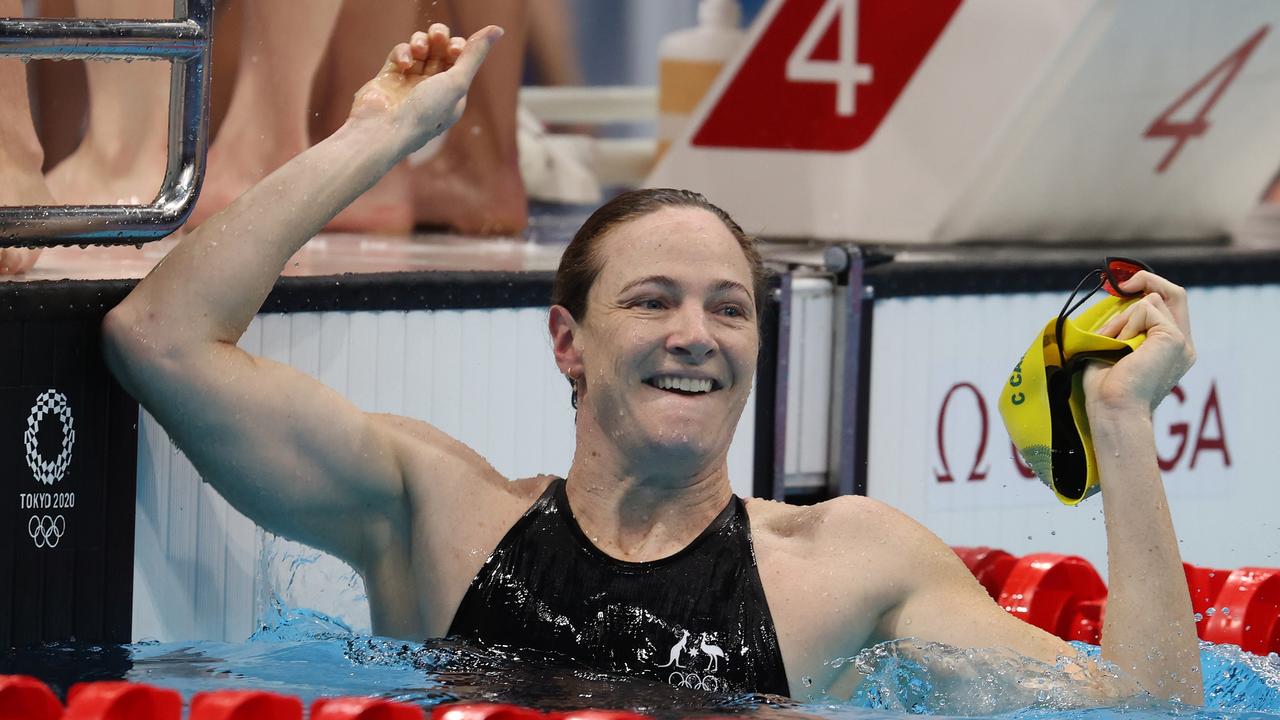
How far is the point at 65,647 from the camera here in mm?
2035

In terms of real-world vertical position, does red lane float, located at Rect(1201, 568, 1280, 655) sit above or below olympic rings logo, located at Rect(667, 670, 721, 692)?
above

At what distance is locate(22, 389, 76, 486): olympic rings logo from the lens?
1.99 m

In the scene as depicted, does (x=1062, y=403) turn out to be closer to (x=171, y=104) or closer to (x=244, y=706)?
(x=244, y=706)

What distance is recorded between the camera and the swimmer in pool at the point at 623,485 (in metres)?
1.85

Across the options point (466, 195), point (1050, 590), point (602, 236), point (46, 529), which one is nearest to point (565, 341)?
point (602, 236)

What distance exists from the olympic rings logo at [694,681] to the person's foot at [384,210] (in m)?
1.74

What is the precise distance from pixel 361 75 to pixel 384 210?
9.7 inches

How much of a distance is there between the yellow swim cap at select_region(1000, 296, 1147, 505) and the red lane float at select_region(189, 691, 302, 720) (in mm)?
797

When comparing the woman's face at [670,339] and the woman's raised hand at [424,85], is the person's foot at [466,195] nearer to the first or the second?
the woman's raised hand at [424,85]

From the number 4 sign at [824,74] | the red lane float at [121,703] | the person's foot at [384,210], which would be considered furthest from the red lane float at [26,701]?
the number 4 sign at [824,74]

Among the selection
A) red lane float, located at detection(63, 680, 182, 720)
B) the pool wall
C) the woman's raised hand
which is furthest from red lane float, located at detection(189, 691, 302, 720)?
the pool wall

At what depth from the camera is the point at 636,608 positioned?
6.20 feet

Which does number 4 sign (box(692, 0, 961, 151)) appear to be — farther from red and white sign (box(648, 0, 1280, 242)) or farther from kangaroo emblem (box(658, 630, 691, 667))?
kangaroo emblem (box(658, 630, 691, 667))

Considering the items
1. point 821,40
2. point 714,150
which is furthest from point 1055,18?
point 714,150
